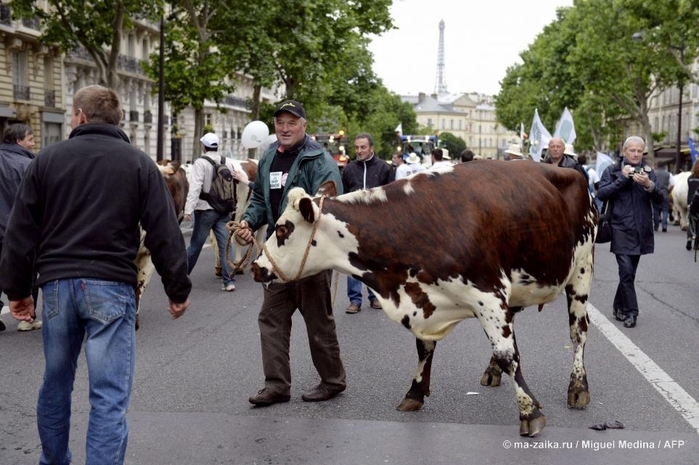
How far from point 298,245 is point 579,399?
2.25m

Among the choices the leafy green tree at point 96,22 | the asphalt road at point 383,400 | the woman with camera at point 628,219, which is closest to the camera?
the asphalt road at point 383,400

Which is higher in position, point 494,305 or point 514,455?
point 494,305

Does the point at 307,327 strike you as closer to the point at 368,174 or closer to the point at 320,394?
the point at 320,394

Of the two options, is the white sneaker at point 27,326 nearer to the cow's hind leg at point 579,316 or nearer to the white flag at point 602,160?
the cow's hind leg at point 579,316

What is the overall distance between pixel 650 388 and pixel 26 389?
4.69 meters

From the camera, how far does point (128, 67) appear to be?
5262 cm

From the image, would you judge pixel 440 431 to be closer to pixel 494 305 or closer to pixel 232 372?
pixel 494 305

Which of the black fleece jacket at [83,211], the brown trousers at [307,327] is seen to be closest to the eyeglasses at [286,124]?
the brown trousers at [307,327]

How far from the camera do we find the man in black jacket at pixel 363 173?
36.4ft

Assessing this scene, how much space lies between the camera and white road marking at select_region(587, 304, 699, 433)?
647cm

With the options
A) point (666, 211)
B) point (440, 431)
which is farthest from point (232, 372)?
point (666, 211)

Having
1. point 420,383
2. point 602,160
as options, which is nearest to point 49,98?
point 602,160

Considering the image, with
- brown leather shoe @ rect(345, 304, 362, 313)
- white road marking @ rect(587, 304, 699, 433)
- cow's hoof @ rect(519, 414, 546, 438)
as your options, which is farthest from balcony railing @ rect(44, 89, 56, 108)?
cow's hoof @ rect(519, 414, 546, 438)

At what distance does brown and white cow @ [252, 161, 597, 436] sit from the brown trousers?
699 millimetres
